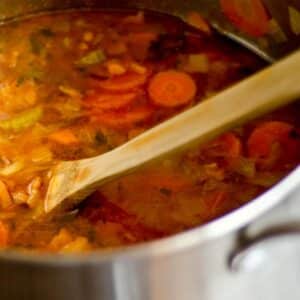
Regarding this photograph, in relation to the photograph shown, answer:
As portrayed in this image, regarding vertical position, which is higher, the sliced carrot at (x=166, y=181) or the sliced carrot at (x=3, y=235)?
the sliced carrot at (x=166, y=181)

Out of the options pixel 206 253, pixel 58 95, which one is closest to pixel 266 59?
pixel 58 95

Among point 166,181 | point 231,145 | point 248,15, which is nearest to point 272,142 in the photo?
point 231,145

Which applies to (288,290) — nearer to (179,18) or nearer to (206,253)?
(206,253)

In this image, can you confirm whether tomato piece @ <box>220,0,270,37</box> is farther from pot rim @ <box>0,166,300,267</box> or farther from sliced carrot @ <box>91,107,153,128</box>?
pot rim @ <box>0,166,300,267</box>

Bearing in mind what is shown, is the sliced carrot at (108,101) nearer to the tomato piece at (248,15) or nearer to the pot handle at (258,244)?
the tomato piece at (248,15)

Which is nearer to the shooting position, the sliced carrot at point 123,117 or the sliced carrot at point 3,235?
the sliced carrot at point 3,235

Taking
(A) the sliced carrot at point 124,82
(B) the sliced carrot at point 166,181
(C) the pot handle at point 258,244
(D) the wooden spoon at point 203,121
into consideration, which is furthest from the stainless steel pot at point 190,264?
→ (A) the sliced carrot at point 124,82
